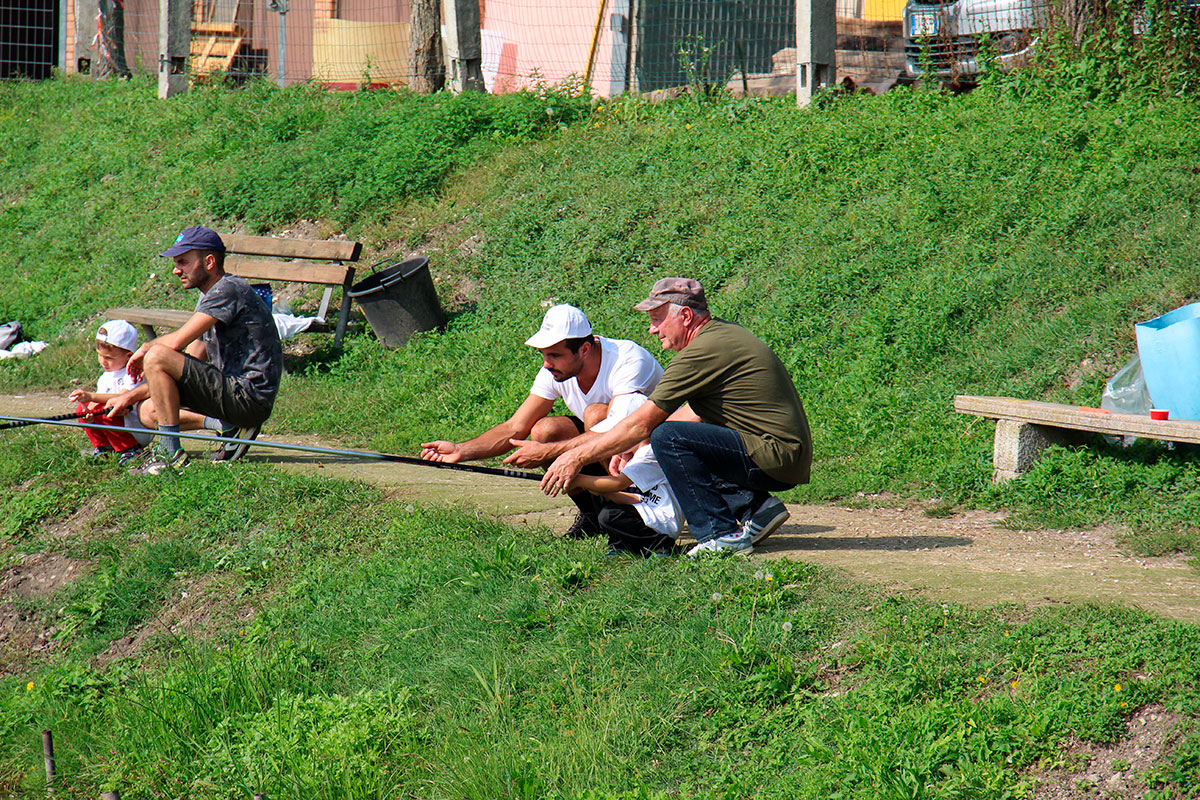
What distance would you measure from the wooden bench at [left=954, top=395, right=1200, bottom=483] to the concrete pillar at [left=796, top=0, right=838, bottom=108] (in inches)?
208

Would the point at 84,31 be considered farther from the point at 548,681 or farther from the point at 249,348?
the point at 548,681

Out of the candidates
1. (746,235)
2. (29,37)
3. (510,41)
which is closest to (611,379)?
(746,235)

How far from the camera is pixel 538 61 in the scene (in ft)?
52.0

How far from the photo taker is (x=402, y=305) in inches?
373

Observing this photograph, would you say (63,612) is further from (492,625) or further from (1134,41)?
(1134,41)

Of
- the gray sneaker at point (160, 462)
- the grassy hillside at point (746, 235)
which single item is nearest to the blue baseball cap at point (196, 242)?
the gray sneaker at point (160, 462)

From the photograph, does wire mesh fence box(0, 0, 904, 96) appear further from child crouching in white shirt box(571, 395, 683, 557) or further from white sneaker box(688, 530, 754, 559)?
white sneaker box(688, 530, 754, 559)

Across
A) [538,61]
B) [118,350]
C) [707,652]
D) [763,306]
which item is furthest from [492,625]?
[538,61]

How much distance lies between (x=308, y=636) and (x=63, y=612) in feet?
5.87

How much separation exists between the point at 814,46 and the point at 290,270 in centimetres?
523

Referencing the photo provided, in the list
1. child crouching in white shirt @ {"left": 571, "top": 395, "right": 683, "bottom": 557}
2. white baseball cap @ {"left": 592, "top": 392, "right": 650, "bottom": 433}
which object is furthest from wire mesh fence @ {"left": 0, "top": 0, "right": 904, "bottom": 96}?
child crouching in white shirt @ {"left": 571, "top": 395, "right": 683, "bottom": 557}

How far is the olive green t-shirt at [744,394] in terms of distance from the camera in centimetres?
478

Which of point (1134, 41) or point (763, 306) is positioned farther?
point (1134, 41)

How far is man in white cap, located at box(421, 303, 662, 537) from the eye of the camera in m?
5.09
